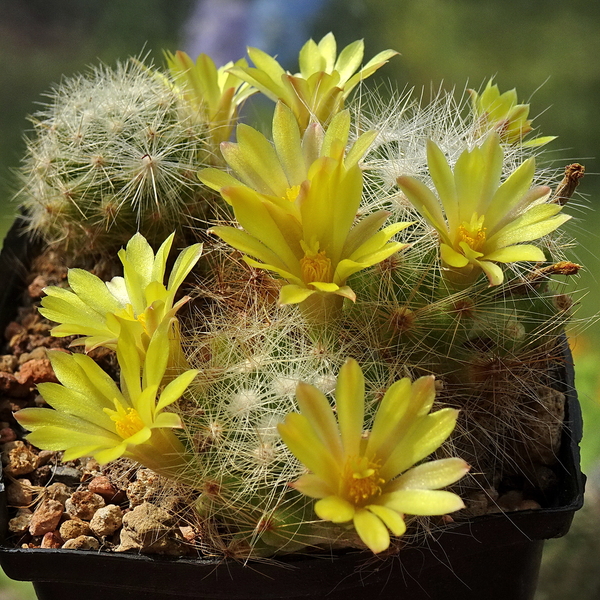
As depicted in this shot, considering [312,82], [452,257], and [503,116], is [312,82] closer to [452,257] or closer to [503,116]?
[503,116]

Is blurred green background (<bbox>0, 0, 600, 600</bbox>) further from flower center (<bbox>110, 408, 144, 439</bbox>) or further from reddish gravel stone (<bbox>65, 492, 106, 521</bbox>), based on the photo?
flower center (<bbox>110, 408, 144, 439</bbox>)

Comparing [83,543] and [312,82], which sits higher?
[312,82]

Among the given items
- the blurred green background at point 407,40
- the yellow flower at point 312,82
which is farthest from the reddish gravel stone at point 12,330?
the blurred green background at point 407,40

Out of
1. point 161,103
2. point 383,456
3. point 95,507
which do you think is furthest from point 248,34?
point 383,456

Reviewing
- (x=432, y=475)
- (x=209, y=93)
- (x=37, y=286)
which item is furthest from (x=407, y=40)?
(x=432, y=475)

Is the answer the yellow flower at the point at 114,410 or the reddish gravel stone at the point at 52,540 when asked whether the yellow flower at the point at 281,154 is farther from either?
the reddish gravel stone at the point at 52,540

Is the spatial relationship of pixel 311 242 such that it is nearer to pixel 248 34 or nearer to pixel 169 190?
pixel 169 190
